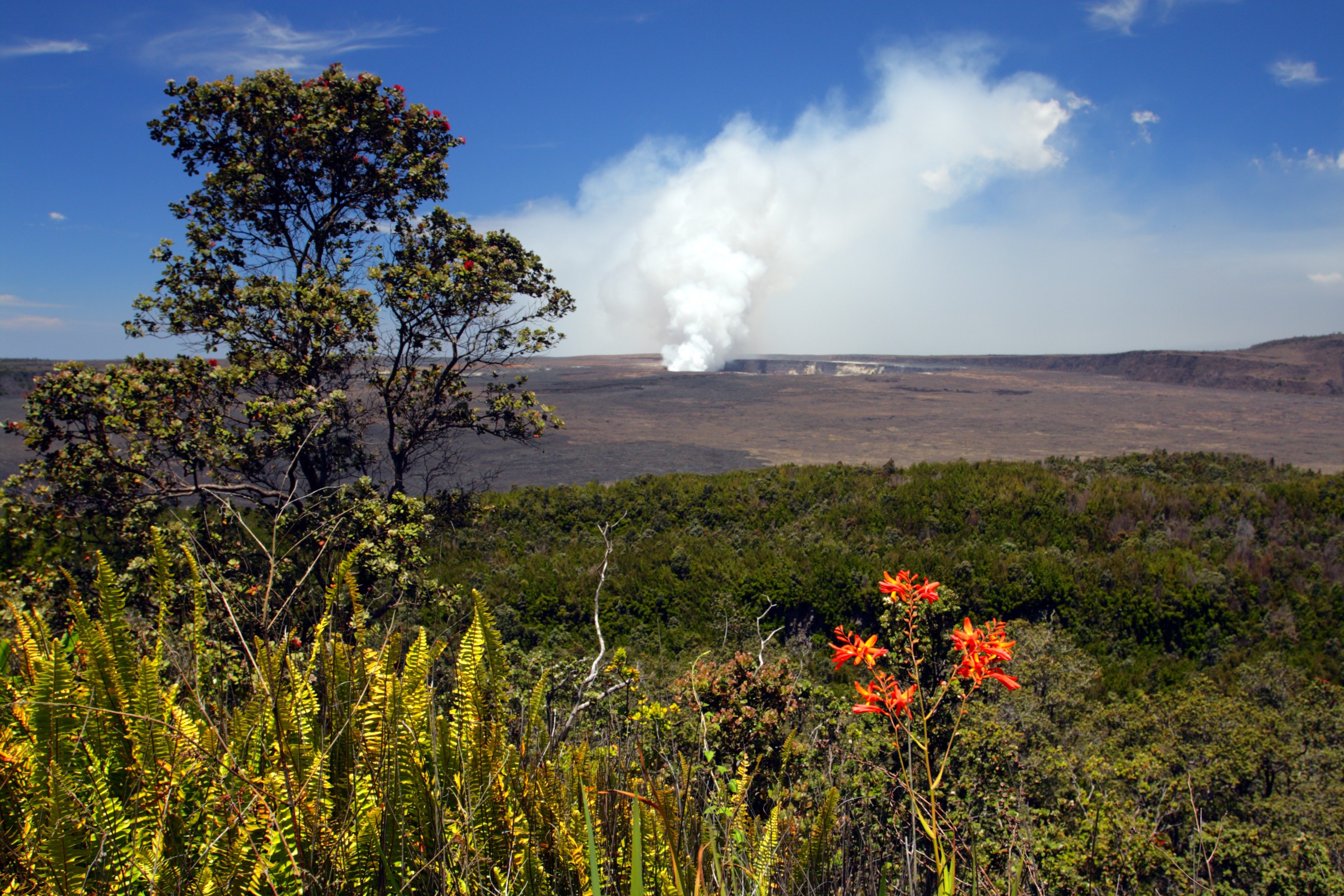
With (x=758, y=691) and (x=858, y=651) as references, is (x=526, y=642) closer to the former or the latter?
(x=758, y=691)

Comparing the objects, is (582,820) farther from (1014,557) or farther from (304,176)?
(1014,557)

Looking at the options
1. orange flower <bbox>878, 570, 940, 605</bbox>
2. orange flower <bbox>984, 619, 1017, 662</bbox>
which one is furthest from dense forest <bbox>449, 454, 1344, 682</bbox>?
orange flower <bbox>984, 619, 1017, 662</bbox>

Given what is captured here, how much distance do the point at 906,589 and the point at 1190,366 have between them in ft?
316

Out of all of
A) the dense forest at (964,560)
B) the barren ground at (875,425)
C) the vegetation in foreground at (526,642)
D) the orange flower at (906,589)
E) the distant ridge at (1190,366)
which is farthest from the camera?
the distant ridge at (1190,366)

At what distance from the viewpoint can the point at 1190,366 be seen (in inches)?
3083

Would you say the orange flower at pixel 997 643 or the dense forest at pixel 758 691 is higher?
the orange flower at pixel 997 643

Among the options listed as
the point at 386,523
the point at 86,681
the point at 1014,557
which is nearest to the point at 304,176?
the point at 386,523

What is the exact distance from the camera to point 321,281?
5.63 meters

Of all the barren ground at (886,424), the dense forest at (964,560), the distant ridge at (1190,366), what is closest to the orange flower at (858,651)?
the dense forest at (964,560)

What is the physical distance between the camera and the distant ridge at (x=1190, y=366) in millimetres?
69938

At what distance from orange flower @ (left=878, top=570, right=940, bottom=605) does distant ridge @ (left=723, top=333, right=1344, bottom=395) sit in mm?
82000

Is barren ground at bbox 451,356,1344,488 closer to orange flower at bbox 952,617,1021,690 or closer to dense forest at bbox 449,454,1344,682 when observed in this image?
dense forest at bbox 449,454,1344,682

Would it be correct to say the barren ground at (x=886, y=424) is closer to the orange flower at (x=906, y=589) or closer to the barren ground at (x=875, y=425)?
the barren ground at (x=875, y=425)

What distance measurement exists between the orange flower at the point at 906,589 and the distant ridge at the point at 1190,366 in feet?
269
